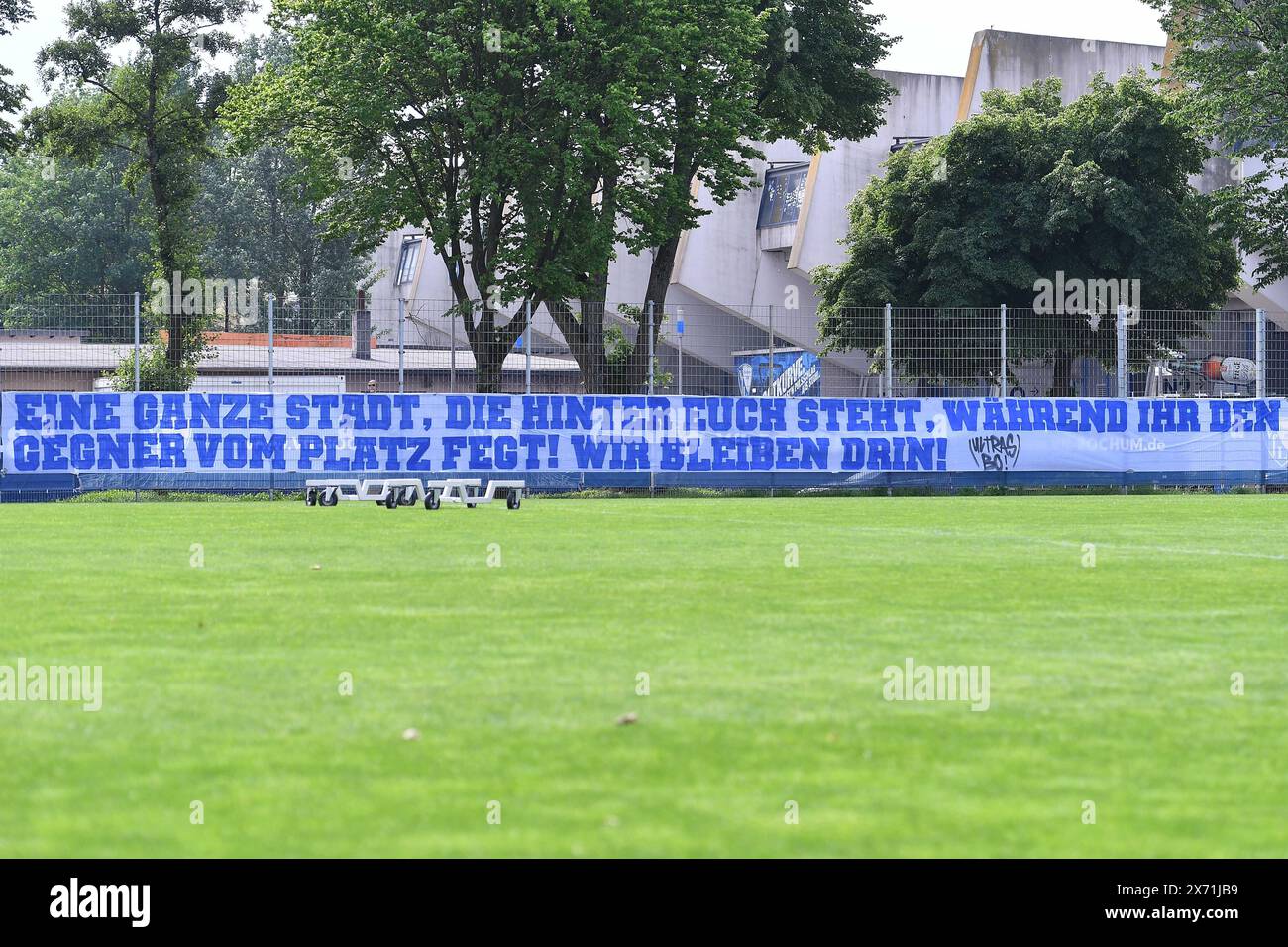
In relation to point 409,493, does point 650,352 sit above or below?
above

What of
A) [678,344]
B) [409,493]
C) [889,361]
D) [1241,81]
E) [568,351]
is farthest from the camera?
[1241,81]

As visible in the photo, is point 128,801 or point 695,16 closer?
point 128,801

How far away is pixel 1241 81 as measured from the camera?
44406 millimetres

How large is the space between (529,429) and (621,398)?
164 cm

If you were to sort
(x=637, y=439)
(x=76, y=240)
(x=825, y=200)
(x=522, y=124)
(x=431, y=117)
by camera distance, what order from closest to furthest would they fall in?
1. (x=637, y=439)
2. (x=522, y=124)
3. (x=431, y=117)
4. (x=825, y=200)
5. (x=76, y=240)

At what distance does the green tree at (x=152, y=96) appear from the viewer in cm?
4575

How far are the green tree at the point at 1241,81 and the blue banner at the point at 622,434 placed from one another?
1364 cm

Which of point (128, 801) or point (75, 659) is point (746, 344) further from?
point (128, 801)

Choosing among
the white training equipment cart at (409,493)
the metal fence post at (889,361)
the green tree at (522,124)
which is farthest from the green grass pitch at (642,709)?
the green tree at (522,124)

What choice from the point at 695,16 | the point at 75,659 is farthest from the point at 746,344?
the point at 75,659

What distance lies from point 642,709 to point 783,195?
62.0m

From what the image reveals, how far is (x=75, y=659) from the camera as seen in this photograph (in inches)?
348

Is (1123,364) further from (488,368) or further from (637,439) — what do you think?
(488,368)

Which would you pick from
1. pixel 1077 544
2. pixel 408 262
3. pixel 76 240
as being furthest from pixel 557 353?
pixel 76 240
